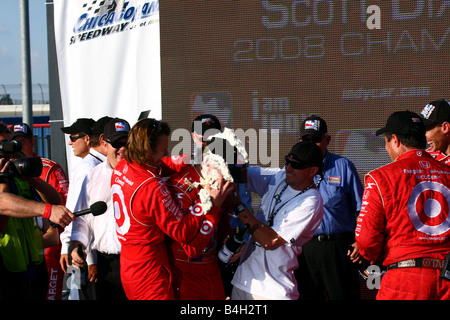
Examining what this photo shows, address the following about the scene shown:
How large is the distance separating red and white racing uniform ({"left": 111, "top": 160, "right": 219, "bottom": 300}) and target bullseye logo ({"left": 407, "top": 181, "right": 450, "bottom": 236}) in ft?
3.51

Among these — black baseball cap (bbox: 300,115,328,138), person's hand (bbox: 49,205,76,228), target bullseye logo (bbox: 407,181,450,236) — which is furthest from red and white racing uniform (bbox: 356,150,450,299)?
person's hand (bbox: 49,205,76,228)

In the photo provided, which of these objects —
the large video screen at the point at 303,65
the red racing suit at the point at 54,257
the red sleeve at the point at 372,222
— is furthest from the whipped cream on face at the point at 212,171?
the red racing suit at the point at 54,257

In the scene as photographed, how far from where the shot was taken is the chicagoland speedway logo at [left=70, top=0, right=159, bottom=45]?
5895 mm

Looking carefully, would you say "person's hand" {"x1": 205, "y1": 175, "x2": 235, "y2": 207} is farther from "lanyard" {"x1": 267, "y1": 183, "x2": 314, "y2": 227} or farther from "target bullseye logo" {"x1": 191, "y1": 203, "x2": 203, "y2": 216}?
"lanyard" {"x1": 267, "y1": 183, "x2": 314, "y2": 227}

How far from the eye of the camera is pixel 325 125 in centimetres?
445

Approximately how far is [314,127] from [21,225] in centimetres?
233

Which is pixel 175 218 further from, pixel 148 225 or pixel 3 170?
pixel 3 170

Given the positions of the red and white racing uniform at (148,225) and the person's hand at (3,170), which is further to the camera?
the person's hand at (3,170)

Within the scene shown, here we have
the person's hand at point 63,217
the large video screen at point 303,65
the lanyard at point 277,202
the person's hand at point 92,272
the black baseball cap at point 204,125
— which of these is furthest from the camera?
the large video screen at point 303,65

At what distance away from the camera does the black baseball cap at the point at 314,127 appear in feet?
14.4

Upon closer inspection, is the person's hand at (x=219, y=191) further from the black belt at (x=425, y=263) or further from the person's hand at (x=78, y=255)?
the person's hand at (x=78, y=255)

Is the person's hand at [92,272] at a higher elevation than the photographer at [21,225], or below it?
below

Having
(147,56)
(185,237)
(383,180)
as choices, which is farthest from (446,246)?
(147,56)

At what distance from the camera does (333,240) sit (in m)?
4.32
